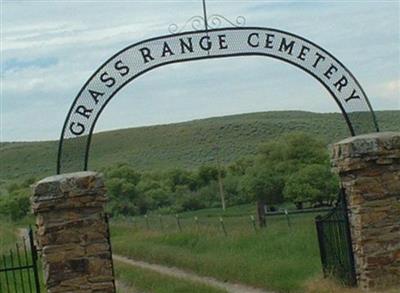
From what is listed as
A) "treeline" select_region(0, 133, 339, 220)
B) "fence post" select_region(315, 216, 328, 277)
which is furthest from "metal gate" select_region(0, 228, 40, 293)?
"treeline" select_region(0, 133, 339, 220)

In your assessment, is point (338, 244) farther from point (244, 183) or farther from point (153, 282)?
point (244, 183)

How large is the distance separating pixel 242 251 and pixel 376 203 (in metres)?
8.69

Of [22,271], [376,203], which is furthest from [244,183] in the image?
[376,203]

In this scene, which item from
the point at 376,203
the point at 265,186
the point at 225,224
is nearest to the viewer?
the point at 376,203

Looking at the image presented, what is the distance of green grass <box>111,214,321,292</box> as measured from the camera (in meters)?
17.3

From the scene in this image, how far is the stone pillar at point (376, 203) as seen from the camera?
43.3 ft

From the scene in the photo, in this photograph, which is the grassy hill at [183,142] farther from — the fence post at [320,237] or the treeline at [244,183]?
the fence post at [320,237]

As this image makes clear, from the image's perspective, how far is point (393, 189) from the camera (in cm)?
1327

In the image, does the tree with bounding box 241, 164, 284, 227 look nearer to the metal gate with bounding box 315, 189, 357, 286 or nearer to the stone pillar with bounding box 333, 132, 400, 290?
the metal gate with bounding box 315, 189, 357, 286

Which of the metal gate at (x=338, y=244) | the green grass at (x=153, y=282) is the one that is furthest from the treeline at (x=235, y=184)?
the metal gate at (x=338, y=244)

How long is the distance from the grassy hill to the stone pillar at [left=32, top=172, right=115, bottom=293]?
52.9 meters

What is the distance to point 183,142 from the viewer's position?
76375 millimetres

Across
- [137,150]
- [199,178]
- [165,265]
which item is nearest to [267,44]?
[165,265]

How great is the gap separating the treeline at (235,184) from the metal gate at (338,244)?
1862 centimetres
